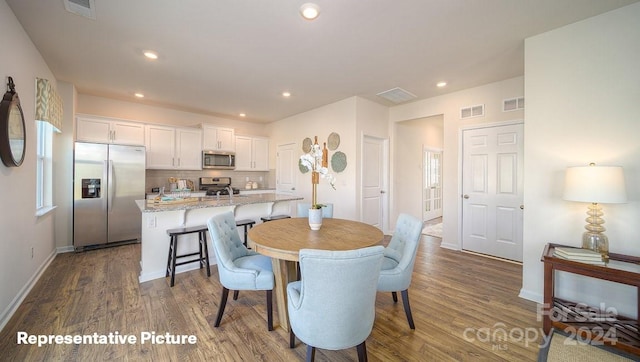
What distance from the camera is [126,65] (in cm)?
319

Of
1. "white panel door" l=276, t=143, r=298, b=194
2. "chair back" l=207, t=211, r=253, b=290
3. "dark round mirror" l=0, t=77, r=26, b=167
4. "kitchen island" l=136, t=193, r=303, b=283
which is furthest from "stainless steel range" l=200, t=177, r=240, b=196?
"chair back" l=207, t=211, r=253, b=290

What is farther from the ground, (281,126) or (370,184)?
(281,126)

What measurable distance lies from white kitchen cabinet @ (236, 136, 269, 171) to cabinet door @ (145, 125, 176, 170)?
56.5 inches

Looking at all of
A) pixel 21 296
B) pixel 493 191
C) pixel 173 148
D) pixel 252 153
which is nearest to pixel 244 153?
pixel 252 153

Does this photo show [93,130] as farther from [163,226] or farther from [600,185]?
[600,185]

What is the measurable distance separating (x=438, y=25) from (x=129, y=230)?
18.0ft

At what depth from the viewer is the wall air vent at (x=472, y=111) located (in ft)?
12.8

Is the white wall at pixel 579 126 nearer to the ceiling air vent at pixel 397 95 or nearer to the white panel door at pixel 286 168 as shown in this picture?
the ceiling air vent at pixel 397 95

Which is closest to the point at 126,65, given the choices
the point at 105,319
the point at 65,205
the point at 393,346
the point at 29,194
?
the point at 29,194

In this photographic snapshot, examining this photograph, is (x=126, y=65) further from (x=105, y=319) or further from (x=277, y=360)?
(x=277, y=360)

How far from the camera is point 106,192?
160 inches

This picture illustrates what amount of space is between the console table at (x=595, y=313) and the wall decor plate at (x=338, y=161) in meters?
3.05

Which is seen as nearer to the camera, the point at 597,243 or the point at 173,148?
the point at 597,243

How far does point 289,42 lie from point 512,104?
3.40m
